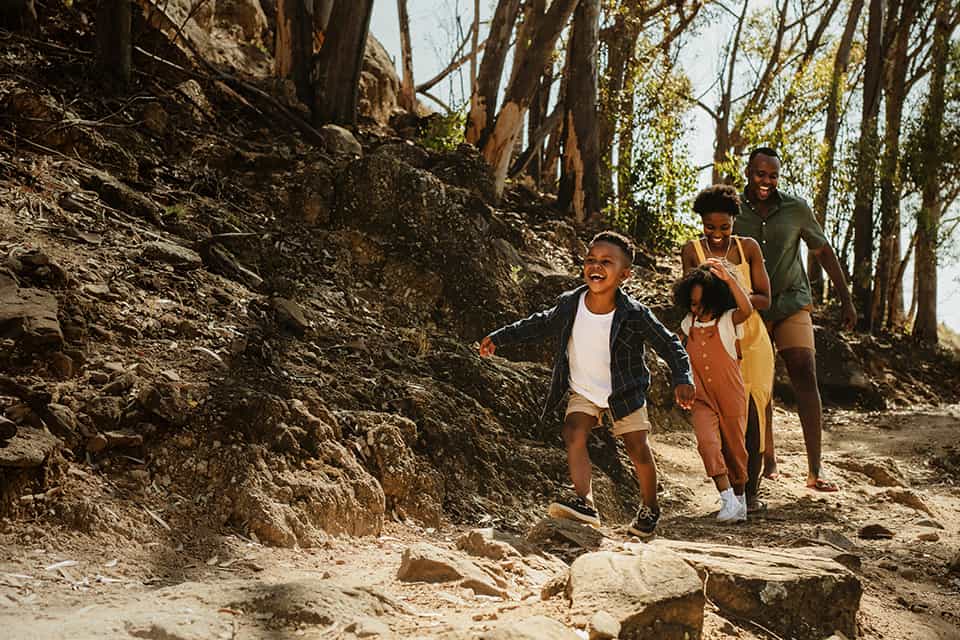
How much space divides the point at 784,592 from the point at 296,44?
311 inches

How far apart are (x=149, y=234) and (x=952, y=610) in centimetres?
459

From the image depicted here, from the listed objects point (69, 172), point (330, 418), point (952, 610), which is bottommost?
point (952, 610)

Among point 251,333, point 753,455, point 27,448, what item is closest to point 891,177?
point 753,455

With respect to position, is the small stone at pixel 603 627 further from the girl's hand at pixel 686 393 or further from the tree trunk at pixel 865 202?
the tree trunk at pixel 865 202

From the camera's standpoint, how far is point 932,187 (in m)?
13.7

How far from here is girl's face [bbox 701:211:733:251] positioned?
200 inches

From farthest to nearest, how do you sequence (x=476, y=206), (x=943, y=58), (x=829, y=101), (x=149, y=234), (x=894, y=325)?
(x=829, y=101) < (x=894, y=325) < (x=943, y=58) < (x=476, y=206) < (x=149, y=234)

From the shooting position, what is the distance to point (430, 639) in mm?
2502

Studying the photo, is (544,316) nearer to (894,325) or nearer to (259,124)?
(259,124)

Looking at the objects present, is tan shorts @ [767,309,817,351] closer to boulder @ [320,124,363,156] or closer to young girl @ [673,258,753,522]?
young girl @ [673,258,753,522]

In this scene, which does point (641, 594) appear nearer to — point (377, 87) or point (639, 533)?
point (639, 533)

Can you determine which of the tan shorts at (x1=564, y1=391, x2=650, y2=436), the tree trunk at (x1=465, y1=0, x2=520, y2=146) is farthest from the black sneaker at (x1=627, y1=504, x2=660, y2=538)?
the tree trunk at (x1=465, y1=0, x2=520, y2=146)

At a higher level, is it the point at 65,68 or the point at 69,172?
the point at 65,68

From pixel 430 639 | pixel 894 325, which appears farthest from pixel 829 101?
pixel 430 639
